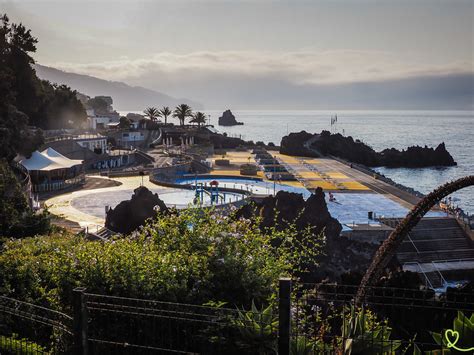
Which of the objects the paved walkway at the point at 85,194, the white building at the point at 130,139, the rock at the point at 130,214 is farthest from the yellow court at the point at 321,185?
the white building at the point at 130,139

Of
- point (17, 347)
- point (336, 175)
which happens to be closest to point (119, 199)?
point (336, 175)

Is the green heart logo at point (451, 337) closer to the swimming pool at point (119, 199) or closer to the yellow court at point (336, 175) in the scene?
the swimming pool at point (119, 199)

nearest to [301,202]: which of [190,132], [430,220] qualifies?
[430,220]

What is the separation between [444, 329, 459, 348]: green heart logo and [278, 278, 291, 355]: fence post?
162 cm

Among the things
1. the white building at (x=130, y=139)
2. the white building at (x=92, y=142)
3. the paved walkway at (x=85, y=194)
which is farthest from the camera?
the white building at (x=130, y=139)

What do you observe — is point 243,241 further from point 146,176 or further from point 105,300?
point 146,176

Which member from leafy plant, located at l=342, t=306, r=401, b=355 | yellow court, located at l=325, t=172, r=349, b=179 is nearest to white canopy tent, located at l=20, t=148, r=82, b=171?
yellow court, located at l=325, t=172, r=349, b=179

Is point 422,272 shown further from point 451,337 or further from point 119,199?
point 451,337

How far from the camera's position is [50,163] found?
3991 centimetres

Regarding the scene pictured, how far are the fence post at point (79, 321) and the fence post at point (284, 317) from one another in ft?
7.45

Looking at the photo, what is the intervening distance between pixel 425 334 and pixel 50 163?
33264 mm

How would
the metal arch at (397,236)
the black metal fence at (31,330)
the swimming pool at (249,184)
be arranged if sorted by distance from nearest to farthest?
the black metal fence at (31,330) → the metal arch at (397,236) → the swimming pool at (249,184)

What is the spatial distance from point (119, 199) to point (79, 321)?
30846 mm

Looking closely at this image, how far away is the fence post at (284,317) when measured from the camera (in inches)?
204
